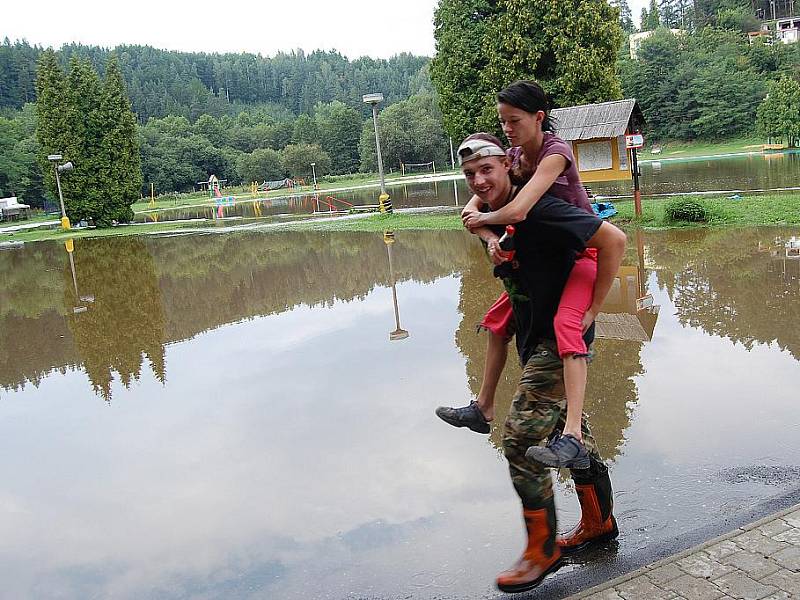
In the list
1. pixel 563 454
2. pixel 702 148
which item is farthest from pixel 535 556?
pixel 702 148

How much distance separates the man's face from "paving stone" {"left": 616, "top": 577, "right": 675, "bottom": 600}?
165 centimetres

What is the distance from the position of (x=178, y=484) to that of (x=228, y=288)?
8.66 meters

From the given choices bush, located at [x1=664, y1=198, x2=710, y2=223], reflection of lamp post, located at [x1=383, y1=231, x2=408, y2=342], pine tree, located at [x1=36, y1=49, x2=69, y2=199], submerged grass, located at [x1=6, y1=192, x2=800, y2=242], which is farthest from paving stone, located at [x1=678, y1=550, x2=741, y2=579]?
pine tree, located at [x1=36, y1=49, x2=69, y2=199]

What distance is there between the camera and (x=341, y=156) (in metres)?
84.6

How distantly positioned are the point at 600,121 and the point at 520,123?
45.5 feet

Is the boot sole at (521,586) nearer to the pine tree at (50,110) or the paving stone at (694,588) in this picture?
the paving stone at (694,588)

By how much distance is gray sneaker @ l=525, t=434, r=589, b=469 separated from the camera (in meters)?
2.97

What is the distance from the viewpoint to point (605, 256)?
10.4 ft

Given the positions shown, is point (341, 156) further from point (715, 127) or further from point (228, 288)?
point (228, 288)

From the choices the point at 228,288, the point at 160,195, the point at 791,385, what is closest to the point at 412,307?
the point at 228,288

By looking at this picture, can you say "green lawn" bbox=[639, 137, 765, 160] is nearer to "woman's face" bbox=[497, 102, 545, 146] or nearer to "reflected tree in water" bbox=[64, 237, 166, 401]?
"reflected tree in water" bbox=[64, 237, 166, 401]

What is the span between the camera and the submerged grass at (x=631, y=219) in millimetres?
14414

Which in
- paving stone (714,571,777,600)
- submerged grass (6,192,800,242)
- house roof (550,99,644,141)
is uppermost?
house roof (550,99,644,141)

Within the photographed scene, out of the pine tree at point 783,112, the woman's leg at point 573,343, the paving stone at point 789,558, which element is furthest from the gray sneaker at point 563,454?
the pine tree at point 783,112
